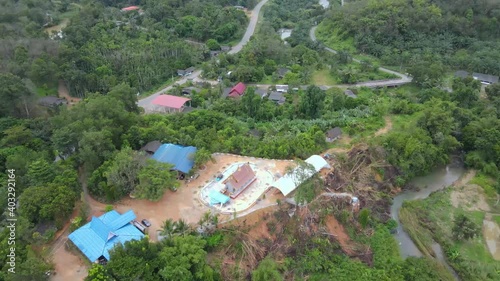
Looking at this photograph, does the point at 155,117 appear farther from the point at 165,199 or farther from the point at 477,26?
the point at 477,26

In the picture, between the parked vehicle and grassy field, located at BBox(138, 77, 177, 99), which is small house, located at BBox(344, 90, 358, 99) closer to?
grassy field, located at BBox(138, 77, 177, 99)

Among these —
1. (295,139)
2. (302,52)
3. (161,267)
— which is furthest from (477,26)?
(161,267)

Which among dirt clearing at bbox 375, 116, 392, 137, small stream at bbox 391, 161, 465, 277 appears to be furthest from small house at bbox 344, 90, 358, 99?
small stream at bbox 391, 161, 465, 277

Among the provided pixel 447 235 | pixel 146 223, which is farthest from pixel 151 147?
pixel 447 235

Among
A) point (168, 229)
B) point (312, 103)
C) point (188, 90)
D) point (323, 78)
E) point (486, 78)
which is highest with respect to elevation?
point (168, 229)

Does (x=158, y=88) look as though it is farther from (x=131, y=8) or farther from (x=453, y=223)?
(x=453, y=223)

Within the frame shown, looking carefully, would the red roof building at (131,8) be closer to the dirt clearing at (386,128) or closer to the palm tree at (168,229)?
the dirt clearing at (386,128)
